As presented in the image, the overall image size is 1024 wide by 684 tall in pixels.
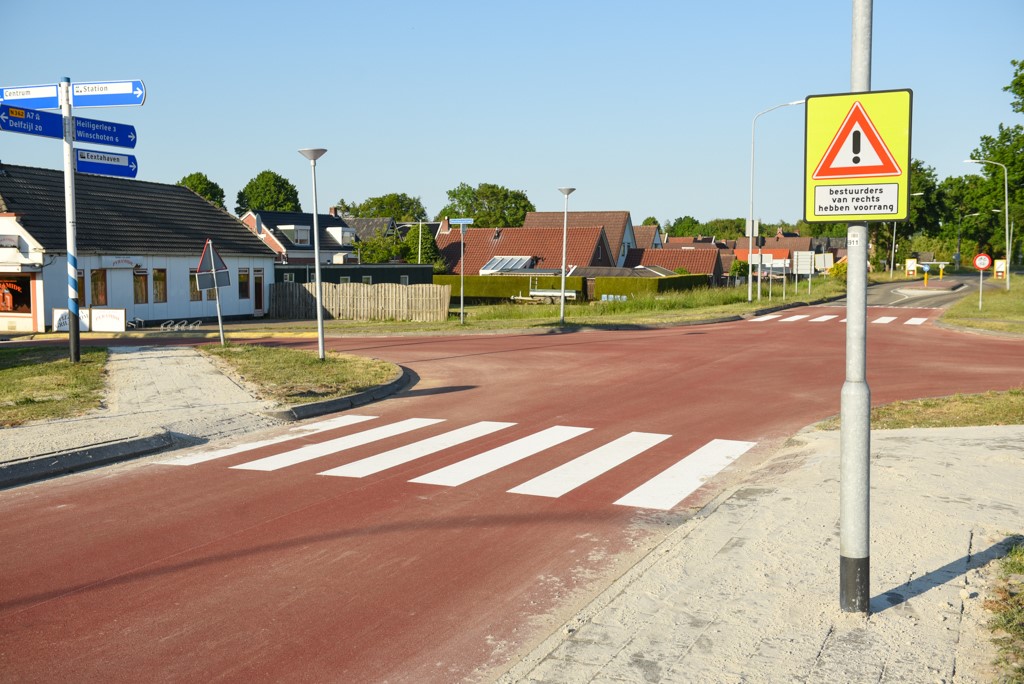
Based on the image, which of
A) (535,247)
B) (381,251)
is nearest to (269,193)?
(381,251)

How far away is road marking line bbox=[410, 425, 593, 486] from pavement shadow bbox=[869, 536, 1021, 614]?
4271mm

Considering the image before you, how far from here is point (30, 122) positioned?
49.5 ft

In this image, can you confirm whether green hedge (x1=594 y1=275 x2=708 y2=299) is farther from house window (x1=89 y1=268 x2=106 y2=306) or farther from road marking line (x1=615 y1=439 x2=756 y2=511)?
road marking line (x1=615 y1=439 x2=756 y2=511)

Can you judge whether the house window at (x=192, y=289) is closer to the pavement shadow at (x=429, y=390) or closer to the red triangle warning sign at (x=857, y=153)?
the pavement shadow at (x=429, y=390)

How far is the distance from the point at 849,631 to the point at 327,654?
2898 millimetres

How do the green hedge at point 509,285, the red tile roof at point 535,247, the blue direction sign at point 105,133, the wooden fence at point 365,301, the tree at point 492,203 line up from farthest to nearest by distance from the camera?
the tree at point 492,203, the red tile roof at point 535,247, the green hedge at point 509,285, the wooden fence at point 365,301, the blue direction sign at point 105,133

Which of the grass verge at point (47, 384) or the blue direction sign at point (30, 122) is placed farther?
the blue direction sign at point (30, 122)

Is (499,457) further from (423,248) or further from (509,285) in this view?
(423,248)

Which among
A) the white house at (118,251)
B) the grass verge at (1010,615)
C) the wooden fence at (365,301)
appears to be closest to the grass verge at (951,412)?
the grass verge at (1010,615)

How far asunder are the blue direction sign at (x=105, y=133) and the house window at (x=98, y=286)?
18658mm

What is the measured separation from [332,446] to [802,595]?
20.9 feet

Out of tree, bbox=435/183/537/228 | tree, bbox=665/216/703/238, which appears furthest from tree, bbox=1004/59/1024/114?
tree, bbox=665/216/703/238

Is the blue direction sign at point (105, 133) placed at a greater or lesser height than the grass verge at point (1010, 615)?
greater

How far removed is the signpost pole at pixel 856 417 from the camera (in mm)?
4824
